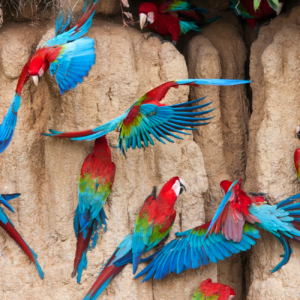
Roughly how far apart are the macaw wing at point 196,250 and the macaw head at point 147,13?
1364mm

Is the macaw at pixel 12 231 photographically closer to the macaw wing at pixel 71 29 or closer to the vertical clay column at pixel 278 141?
the macaw wing at pixel 71 29

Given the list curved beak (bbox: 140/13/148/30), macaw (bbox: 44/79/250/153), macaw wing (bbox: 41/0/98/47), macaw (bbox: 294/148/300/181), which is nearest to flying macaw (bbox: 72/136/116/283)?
macaw (bbox: 44/79/250/153)

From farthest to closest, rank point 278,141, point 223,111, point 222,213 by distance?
point 223,111 → point 278,141 → point 222,213

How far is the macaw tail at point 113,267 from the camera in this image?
2.87 metres

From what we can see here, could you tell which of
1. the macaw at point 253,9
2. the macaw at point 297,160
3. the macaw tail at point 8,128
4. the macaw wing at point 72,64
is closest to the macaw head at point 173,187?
the macaw at point 297,160

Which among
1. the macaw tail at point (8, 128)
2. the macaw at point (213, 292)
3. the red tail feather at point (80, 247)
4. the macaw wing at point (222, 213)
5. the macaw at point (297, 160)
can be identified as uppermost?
the macaw tail at point (8, 128)

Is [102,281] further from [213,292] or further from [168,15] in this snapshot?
[168,15]

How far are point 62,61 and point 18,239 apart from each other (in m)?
1.19

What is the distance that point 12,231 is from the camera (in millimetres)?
2834

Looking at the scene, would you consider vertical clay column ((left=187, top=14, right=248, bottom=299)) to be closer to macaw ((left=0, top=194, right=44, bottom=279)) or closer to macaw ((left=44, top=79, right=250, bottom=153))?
macaw ((left=44, top=79, right=250, bottom=153))

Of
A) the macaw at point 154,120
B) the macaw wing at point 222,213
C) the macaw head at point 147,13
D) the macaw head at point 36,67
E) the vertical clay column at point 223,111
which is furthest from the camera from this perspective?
the vertical clay column at point 223,111

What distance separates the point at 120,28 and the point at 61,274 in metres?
1.66

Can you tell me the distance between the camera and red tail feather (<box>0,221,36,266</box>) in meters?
2.82

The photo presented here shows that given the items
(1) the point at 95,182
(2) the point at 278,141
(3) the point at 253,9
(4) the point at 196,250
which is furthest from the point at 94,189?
(3) the point at 253,9
